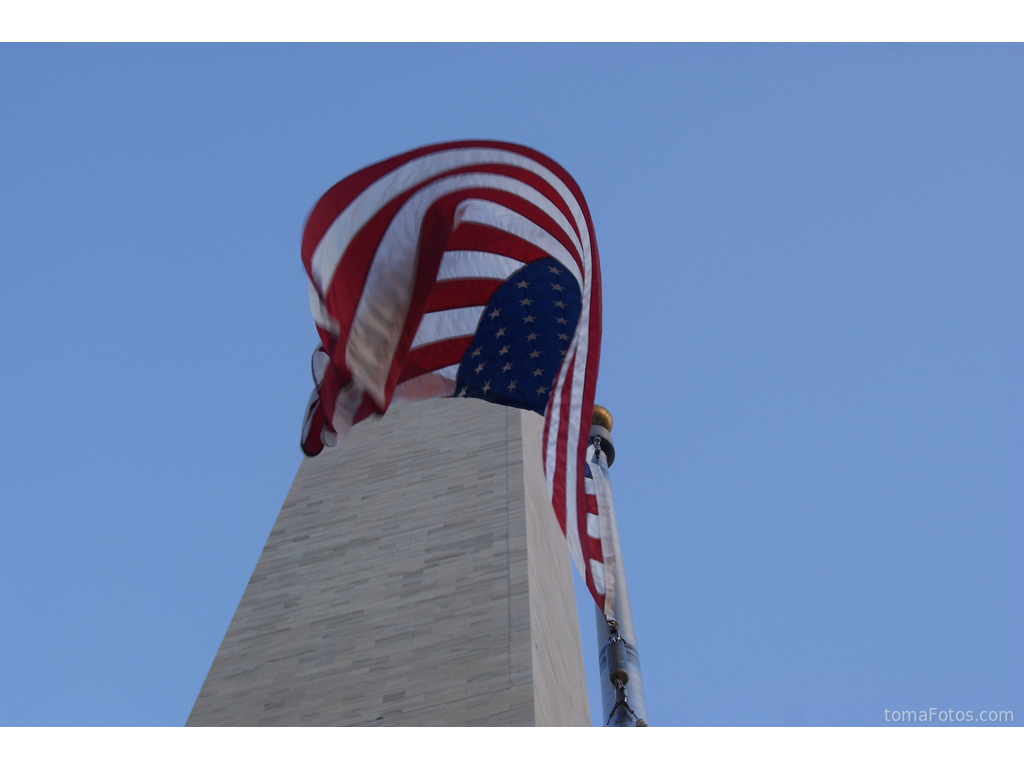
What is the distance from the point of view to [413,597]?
1202 centimetres

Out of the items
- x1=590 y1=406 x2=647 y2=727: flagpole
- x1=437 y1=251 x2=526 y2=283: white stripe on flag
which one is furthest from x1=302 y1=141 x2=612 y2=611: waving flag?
x1=590 y1=406 x2=647 y2=727: flagpole

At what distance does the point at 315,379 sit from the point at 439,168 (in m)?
2.00

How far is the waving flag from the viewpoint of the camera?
27.0 ft

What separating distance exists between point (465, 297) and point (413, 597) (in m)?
4.35

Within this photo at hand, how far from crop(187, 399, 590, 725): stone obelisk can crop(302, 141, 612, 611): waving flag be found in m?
2.81

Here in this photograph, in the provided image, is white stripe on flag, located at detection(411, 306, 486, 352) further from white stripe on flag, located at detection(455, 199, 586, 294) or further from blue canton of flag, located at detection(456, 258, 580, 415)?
white stripe on flag, located at detection(455, 199, 586, 294)

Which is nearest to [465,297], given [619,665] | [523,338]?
[523,338]

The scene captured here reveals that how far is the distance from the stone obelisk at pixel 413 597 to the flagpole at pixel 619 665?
1.98m

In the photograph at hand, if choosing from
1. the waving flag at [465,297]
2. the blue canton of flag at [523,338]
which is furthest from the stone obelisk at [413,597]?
the blue canton of flag at [523,338]

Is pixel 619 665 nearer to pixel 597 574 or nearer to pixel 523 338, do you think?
pixel 597 574

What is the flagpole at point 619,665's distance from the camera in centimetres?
745

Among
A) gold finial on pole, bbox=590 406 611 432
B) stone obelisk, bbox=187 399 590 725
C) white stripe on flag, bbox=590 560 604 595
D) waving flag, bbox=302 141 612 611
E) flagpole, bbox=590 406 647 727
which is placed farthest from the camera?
gold finial on pole, bbox=590 406 611 432

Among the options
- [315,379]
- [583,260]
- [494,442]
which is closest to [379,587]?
[494,442]

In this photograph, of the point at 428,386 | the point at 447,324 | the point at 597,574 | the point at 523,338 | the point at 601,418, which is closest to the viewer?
the point at 597,574
